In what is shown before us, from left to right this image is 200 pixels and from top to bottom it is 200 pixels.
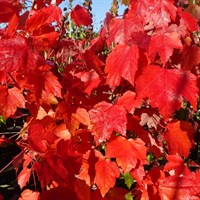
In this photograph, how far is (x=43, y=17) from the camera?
1287mm

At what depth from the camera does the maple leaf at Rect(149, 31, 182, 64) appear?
122 cm

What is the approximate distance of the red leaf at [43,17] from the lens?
1262mm

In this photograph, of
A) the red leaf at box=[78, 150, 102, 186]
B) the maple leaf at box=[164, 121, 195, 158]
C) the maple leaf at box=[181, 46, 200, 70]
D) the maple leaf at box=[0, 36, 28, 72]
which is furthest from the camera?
the maple leaf at box=[164, 121, 195, 158]

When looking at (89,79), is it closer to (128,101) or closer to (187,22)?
(128,101)

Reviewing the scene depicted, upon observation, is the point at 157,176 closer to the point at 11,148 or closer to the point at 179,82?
the point at 179,82

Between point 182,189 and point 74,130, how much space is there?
0.57 m

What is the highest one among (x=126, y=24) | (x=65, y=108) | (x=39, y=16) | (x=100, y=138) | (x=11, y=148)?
(x=39, y=16)

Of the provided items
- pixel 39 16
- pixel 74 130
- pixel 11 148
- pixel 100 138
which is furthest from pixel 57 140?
pixel 11 148

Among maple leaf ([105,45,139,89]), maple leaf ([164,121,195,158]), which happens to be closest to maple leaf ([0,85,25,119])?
maple leaf ([105,45,139,89])

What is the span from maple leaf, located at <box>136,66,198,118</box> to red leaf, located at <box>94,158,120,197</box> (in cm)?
36

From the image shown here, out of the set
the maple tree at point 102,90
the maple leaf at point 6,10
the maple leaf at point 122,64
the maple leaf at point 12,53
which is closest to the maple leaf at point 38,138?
the maple tree at point 102,90

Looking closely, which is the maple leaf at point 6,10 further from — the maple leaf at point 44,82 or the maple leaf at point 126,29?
the maple leaf at point 126,29

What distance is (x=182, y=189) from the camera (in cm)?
146

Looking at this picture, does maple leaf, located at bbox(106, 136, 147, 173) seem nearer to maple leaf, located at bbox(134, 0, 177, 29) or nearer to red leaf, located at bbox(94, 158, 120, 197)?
red leaf, located at bbox(94, 158, 120, 197)
